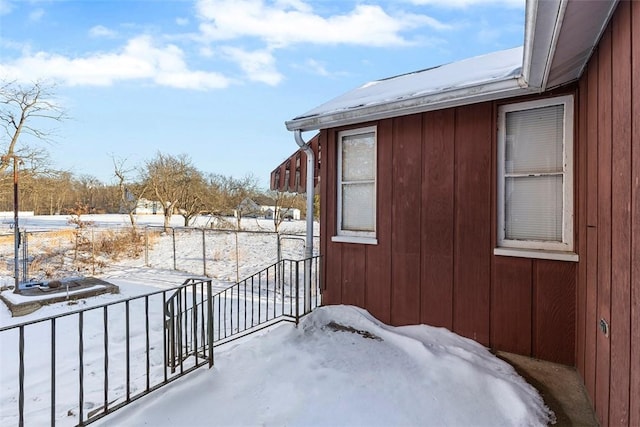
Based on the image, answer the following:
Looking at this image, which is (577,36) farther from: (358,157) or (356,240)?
(356,240)

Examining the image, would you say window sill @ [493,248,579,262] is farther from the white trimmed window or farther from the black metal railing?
the black metal railing

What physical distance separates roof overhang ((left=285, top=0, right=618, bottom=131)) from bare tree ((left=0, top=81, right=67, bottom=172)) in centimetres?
1153

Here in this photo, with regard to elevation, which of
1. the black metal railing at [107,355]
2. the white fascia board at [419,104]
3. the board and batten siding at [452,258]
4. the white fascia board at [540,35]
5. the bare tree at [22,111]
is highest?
the bare tree at [22,111]

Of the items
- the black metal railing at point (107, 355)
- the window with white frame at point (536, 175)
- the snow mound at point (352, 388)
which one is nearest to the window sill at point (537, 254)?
the window with white frame at point (536, 175)

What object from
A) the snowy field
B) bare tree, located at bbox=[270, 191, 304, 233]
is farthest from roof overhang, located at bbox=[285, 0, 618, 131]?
bare tree, located at bbox=[270, 191, 304, 233]

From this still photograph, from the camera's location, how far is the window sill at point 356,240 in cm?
361

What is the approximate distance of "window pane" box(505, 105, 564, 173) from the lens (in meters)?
2.67

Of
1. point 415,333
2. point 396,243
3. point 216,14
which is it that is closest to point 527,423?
point 415,333

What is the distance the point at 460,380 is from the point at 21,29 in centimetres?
931

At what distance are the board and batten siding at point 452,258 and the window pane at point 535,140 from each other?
0.16 m

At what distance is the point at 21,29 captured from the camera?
6461 millimetres

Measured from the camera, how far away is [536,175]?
2.76 metres

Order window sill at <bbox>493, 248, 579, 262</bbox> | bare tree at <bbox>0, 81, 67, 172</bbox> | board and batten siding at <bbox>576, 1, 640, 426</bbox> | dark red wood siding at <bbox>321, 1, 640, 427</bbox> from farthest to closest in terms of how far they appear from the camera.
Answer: bare tree at <bbox>0, 81, 67, 172</bbox> → window sill at <bbox>493, 248, 579, 262</bbox> → dark red wood siding at <bbox>321, 1, 640, 427</bbox> → board and batten siding at <bbox>576, 1, 640, 426</bbox>

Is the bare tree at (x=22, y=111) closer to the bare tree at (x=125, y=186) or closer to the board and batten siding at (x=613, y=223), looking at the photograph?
the bare tree at (x=125, y=186)
